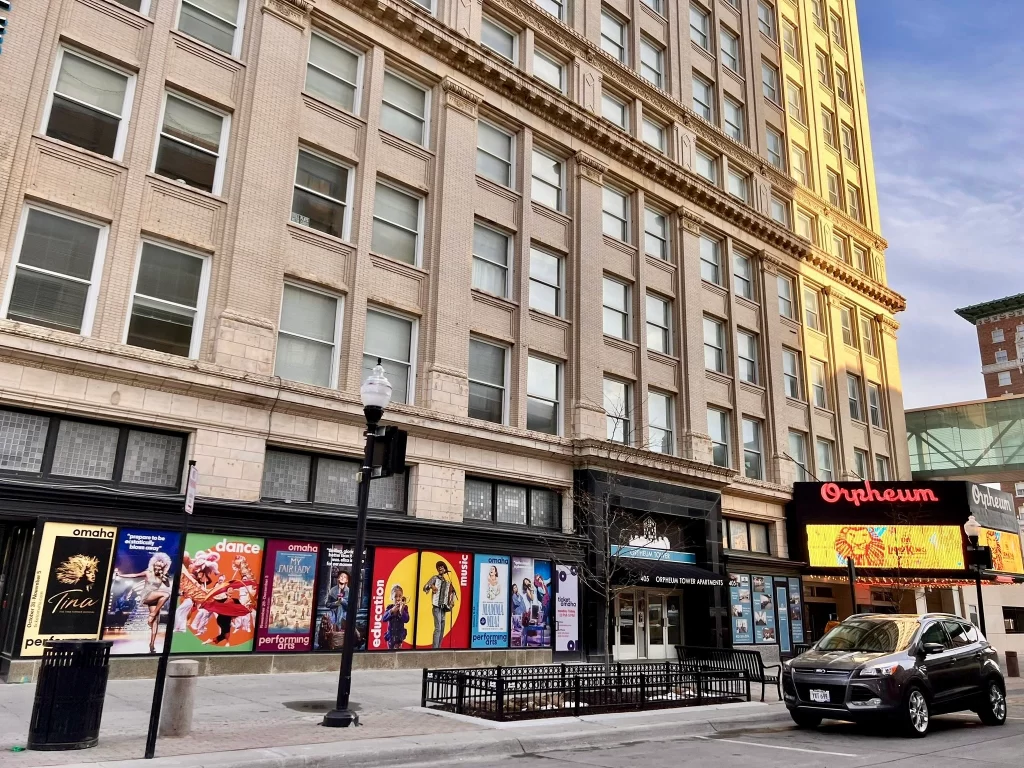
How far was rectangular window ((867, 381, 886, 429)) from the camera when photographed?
39644mm

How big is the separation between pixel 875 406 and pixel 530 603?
2660 centimetres

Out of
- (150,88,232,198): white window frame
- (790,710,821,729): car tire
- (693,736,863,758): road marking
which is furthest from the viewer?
(150,88,232,198): white window frame

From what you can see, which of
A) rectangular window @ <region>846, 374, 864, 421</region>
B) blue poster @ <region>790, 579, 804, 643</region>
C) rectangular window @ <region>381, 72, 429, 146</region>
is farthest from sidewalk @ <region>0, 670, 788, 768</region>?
rectangular window @ <region>846, 374, 864, 421</region>

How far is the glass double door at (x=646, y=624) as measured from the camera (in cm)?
2484

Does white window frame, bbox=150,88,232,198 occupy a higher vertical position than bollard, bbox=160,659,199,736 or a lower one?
higher

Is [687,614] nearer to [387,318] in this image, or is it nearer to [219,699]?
[387,318]

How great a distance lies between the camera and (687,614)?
88.7 ft

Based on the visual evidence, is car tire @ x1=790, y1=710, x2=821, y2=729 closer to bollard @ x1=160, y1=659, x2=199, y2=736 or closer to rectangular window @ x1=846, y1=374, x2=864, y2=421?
bollard @ x1=160, y1=659, x2=199, y2=736

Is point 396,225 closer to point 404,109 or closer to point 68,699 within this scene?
point 404,109

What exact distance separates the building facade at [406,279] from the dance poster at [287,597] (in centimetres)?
51

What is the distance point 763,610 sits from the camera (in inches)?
1135

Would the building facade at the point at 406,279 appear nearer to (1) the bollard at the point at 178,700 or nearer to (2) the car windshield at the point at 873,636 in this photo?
(1) the bollard at the point at 178,700

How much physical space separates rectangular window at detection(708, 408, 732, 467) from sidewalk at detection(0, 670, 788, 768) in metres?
15.7

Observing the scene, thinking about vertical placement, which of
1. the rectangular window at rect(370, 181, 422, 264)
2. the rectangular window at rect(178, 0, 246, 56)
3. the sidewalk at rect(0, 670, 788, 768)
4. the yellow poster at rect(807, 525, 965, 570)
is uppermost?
the rectangular window at rect(178, 0, 246, 56)
